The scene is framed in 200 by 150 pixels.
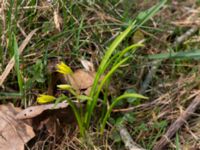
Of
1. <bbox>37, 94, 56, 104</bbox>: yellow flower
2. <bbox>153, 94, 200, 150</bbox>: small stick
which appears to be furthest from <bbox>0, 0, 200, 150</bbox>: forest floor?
<bbox>37, 94, 56, 104</bbox>: yellow flower

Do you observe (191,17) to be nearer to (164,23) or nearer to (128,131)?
(164,23)

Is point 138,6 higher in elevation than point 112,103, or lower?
higher

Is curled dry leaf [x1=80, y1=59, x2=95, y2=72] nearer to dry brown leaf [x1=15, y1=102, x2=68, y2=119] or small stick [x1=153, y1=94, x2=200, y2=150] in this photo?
dry brown leaf [x1=15, y1=102, x2=68, y2=119]

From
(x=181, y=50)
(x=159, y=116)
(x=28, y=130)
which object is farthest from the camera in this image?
(x=181, y=50)

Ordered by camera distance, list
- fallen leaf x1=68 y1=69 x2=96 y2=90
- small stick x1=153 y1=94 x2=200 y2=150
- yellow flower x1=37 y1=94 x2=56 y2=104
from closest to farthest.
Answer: yellow flower x1=37 y1=94 x2=56 y2=104 → small stick x1=153 y1=94 x2=200 y2=150 → fallen leaf x1=68 y1=69 x2=96 y2=90

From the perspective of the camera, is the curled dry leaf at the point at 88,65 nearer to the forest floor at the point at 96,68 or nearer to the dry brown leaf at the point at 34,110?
the forest floor at the point at 96,68

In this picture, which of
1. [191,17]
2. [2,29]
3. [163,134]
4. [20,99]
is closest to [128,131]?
[163,134]
